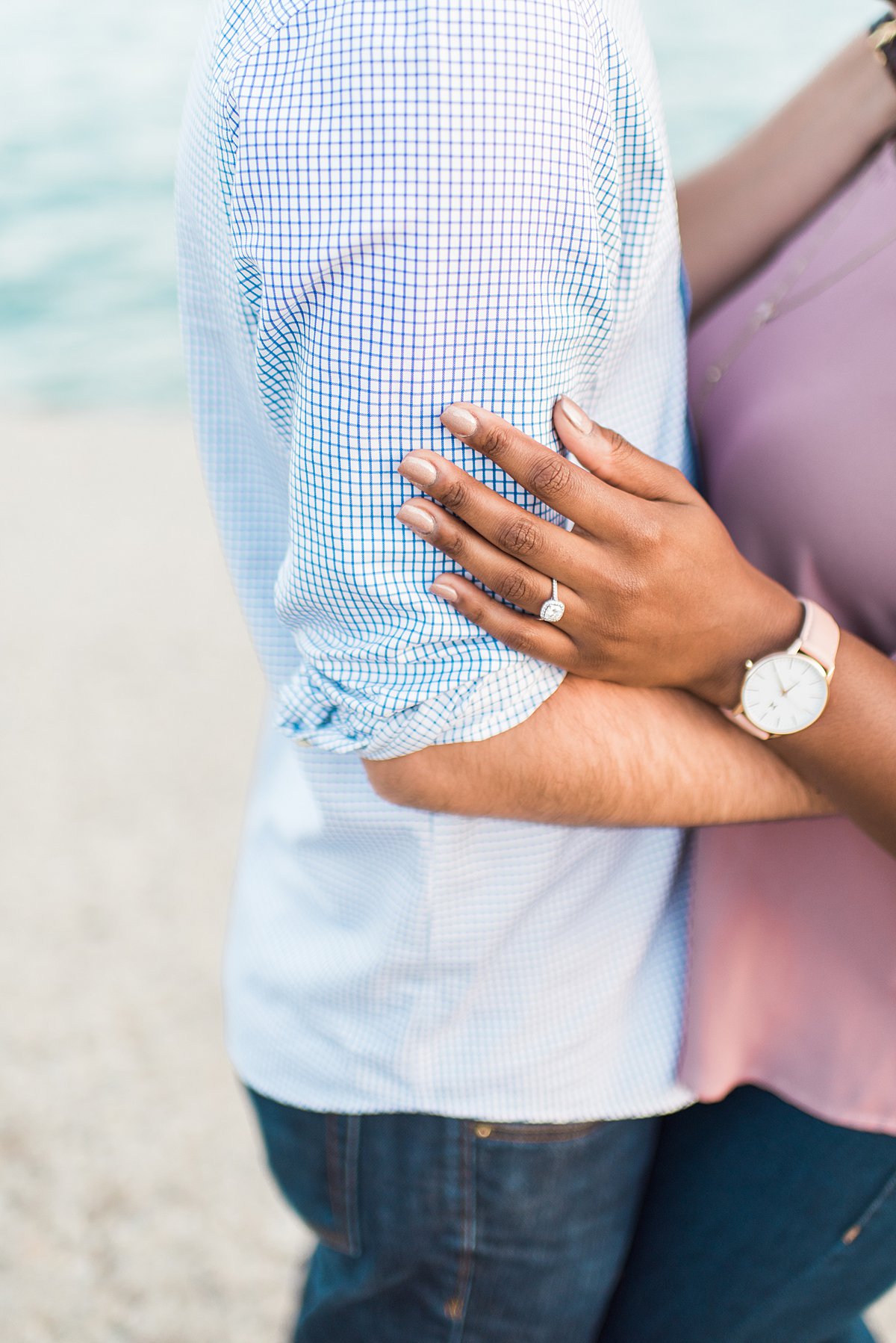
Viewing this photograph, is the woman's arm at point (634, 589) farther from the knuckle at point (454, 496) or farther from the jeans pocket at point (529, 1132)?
the jeans pocket at point (529, 1132)

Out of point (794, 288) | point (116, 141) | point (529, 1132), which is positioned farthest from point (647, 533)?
point (116, 141)

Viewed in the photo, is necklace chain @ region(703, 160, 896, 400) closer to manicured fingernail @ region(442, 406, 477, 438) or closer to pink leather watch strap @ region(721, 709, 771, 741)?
pink leather watch strap @ region(721, 709, 771, 741)

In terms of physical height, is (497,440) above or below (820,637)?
above

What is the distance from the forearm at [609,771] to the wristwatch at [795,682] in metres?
0.05

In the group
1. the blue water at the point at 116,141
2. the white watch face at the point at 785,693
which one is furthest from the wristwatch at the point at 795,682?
the blue water at the point at 116,141

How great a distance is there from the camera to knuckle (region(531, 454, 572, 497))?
71 centimetres

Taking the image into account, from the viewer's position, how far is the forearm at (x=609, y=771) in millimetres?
796

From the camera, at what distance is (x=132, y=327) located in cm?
740

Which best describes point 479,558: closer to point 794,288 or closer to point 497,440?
point 497,440

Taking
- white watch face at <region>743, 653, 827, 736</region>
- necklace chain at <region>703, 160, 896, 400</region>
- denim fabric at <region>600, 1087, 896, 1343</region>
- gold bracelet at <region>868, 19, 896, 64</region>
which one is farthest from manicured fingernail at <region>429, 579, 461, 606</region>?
gold bracelet at <region>868, 19, 896, 64</region>

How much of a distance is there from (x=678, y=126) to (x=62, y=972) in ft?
34.3

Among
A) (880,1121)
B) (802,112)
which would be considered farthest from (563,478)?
(802,112)

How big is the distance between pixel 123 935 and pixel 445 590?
7.41ft

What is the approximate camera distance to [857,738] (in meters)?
0.87
